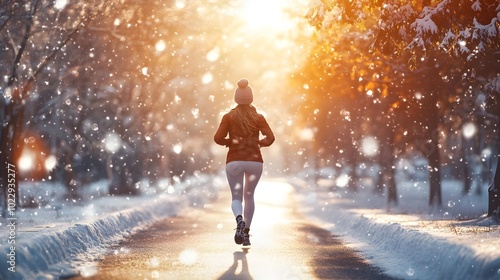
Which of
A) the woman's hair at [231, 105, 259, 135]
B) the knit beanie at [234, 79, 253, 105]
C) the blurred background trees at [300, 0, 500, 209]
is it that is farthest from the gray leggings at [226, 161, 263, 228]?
the blurred background trees at [300, 0, 500, 209]

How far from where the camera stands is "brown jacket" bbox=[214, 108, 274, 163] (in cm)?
1140

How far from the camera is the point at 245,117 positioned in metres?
11.5

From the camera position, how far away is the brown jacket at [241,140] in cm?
1140

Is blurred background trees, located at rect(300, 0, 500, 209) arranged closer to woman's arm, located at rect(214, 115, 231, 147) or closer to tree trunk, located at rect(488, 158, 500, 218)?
tree trunk, located at rect(488, 158, 500, 218)

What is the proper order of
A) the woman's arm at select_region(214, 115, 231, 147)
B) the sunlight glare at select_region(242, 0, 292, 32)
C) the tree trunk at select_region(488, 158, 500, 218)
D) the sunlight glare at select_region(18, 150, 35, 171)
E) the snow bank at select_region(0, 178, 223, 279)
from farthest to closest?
the sunlight glare at select_region(18, 150, 35, 171) → the sunlight glare at select_region(242, 0, 292, 32) → the tree trunk at select_region(488, 158, 500, 218) → the woman's arm at select_region(214, 115, 231, 147) → the snow bank at select_region(0, 178, 223, 279)

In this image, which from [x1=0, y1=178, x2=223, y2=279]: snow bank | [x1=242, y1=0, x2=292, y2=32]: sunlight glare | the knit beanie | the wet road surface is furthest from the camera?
[x1=242, y1=0, x2=292, y2=32]: sunlight glare

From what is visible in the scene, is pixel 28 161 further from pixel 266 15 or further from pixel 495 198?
pixel 495 198

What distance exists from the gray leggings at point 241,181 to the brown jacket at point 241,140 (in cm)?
9

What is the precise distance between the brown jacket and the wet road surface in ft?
4.37

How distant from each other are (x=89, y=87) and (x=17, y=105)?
35.4 feet

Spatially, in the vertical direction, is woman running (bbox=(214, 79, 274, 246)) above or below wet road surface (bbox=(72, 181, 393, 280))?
above

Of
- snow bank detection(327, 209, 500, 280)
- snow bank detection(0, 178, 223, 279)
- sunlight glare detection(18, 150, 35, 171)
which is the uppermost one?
sunlight glare detection(18, 150, 35, 171)

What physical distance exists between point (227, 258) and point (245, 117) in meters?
2.20

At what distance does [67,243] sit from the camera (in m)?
10.7
